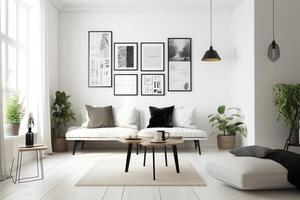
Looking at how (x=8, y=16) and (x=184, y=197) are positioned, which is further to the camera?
(x=8, y=16)

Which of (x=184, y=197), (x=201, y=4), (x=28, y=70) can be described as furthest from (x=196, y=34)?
(x=184, y=197)

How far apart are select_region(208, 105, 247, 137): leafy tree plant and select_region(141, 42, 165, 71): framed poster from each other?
1441mm

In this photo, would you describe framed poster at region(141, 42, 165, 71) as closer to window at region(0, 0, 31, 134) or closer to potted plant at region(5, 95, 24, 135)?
window at region(0, 0, 31, 134)

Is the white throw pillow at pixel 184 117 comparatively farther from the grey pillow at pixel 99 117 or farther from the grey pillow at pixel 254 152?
the grey pillow at pixel 254 152

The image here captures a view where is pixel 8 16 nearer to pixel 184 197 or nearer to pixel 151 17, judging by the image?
pixel 151 17

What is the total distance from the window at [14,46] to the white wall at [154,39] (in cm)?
136

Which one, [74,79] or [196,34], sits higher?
[196,34]

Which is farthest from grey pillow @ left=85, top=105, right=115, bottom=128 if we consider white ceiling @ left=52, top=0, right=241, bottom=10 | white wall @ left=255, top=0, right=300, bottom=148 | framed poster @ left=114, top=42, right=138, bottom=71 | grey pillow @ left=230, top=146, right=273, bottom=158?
grey pillow @ left=230, top=146, right=273, bottom=158

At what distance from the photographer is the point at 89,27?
699 centimetres

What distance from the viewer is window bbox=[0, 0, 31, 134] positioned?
4.81 meters

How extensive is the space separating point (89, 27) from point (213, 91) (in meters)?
2.86

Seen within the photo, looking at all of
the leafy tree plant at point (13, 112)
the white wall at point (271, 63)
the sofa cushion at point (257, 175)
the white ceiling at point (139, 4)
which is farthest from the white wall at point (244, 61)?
the leafy tree plant at point (13, 112)

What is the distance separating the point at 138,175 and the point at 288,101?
2.58 meters

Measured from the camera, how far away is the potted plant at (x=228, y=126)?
20.4ft
